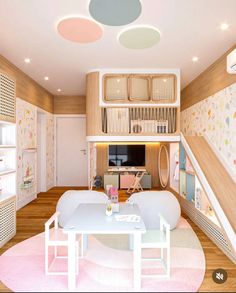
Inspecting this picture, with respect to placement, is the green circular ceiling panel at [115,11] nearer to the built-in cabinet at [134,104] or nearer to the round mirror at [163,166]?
the built-in cabinet at [134,104]

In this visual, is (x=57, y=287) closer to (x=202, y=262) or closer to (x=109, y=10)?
(x=202, y=262)

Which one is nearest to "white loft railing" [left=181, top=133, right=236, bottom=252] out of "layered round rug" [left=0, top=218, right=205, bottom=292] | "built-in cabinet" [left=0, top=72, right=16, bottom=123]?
"layered round rug" [left=0, top=218, right=205, bottom=292]

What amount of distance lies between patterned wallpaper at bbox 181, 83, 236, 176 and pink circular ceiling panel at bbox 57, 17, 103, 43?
6.65ft

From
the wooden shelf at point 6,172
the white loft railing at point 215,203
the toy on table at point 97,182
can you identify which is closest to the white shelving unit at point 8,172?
the wooden shelf at point 6,172

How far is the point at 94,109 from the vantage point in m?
4.43

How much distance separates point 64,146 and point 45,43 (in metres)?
4.13

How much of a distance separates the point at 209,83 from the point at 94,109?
2153 millimetres

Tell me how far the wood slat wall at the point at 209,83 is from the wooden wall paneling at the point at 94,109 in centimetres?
204

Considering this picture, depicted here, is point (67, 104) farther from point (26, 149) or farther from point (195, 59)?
point (195, 59)

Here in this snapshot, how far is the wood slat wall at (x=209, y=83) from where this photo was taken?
11.8ft

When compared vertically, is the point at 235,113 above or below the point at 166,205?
above

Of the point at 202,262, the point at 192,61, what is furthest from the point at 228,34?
the point at 202,262

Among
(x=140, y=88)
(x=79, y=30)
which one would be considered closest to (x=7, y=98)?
(x=79, y=30)

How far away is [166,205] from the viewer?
3.48 metres
